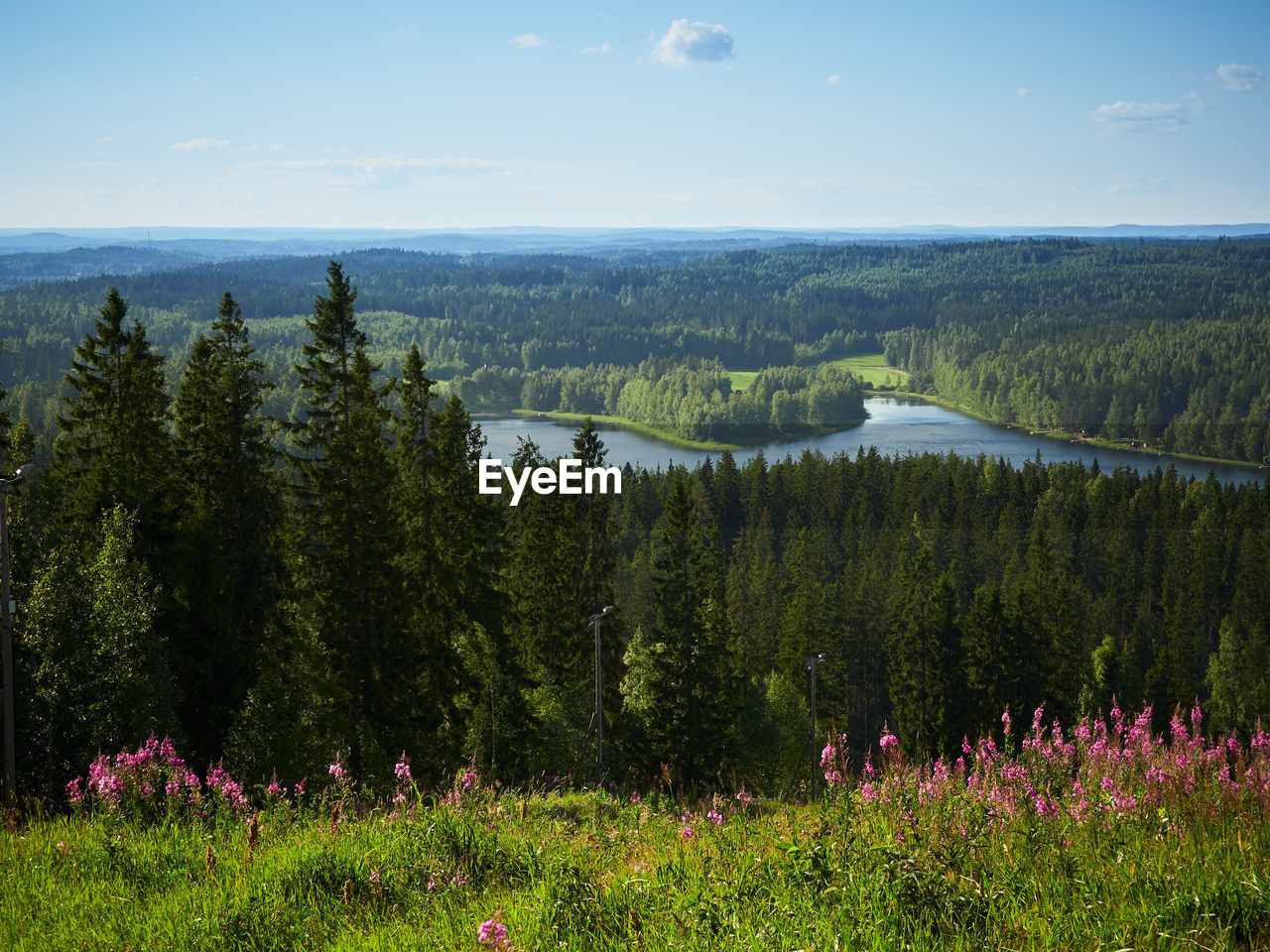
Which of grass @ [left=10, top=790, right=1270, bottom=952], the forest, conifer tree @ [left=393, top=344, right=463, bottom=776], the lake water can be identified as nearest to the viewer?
grass @ [left=10, top=790, right=1270, bottom=952]

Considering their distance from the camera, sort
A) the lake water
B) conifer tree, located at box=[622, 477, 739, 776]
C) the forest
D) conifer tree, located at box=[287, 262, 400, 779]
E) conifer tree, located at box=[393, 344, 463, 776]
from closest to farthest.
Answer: the forest
conifer tree, located at box=[287, 262, 400, 779]
conifer tree, located at box=[393, 344, 463, 776]
conifer tree, located at box=[622, 477, 739, 776]
the lake water

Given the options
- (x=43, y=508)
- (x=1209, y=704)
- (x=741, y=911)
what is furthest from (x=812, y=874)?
(x=1209, y=704)

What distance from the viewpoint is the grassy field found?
201 inches

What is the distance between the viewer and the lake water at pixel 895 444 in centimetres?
13925

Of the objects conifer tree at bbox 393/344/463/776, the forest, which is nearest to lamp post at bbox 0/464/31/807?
the forest

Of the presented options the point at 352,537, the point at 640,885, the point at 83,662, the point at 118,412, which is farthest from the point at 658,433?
the point at 640,885

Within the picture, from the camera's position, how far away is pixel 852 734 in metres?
58.5

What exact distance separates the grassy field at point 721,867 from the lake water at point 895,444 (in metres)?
114

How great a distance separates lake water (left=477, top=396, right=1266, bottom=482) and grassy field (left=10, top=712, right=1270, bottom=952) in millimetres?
114419

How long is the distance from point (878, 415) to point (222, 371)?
16950cm

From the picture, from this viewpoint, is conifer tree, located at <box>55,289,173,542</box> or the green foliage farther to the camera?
conifer tree, located at <box>55,289,173,542</box>

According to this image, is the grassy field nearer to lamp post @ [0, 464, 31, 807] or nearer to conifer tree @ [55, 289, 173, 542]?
lamp post @ [0, 464, 31, 807]

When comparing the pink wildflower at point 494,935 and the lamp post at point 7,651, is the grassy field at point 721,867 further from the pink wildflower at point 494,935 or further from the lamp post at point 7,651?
the lamp post at point 7,651

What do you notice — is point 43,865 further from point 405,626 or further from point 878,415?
point 878,415
